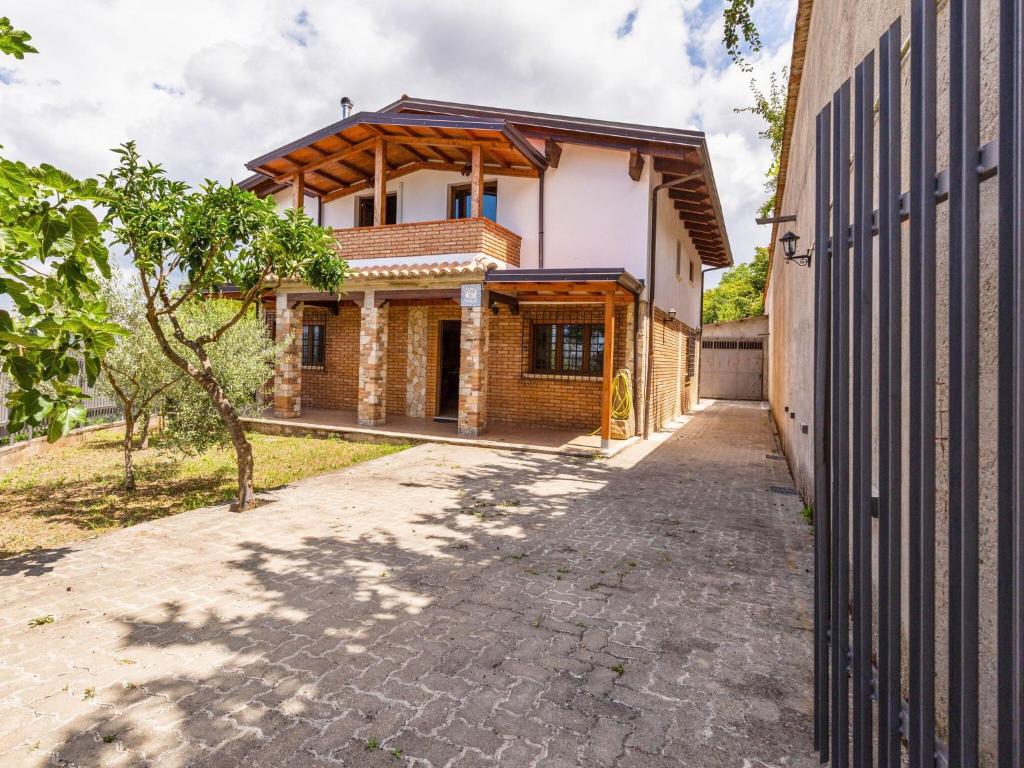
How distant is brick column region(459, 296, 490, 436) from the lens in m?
10.9

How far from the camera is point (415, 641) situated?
132 inches

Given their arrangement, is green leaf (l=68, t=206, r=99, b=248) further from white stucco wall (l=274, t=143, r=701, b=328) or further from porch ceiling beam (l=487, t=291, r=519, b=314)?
white stucco wall (l=274, t=143, r=701, b=328)

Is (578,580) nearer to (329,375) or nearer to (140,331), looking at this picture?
(140,331)

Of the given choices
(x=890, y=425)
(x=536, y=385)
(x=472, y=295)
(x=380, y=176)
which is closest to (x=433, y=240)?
(x=472, y=295)

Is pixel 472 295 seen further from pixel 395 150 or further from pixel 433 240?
pixel 395 150

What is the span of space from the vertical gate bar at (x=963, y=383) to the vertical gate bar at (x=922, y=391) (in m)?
0.09

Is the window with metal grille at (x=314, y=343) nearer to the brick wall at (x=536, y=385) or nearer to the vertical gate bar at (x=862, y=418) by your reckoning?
the brick wall at (x=536, y=385)

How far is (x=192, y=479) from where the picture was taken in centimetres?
785

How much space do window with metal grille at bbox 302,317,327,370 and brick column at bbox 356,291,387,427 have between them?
3.54 meters

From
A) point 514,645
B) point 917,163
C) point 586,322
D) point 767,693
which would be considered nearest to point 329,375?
point 586,322

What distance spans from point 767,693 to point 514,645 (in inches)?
55.0

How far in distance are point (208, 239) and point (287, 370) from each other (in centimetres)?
832

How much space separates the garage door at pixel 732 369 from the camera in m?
24.2

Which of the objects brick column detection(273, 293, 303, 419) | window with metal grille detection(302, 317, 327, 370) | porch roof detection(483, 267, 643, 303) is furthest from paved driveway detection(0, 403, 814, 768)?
window with metal grille detection(302, 317, 327, 370)
